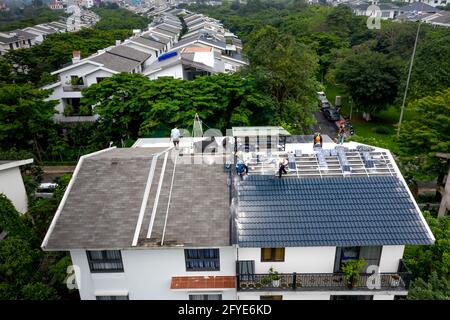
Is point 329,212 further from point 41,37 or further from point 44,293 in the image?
point 41,37

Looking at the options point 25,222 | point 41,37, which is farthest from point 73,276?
point 41,37

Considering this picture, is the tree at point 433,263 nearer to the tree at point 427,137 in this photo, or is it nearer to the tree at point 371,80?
the tree at point 427,137

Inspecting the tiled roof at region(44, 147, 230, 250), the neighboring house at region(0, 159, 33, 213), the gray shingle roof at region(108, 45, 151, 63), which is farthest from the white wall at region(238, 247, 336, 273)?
the gray shingle roof at region(108, 45, 151, 63)

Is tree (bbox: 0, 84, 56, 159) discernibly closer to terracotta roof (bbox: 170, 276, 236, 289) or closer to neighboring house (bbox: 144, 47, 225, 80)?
neighboring house (bbox: 144, 47, 225, 80)

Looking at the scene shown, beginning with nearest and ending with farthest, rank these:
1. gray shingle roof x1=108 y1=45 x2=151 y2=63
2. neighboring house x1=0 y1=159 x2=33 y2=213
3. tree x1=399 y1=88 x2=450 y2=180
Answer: neighboring house x1=0 y1=159 x2=33 y2=213, tree x1=399 y1=88 x2=450 y2=180, gray shingle roof x1=108 y1=45 x2=151 y2=63

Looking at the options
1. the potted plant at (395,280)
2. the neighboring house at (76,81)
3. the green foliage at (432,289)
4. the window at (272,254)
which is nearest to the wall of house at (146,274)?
the window at (272,254)

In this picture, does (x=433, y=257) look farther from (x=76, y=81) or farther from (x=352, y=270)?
(x=76, y=81)
